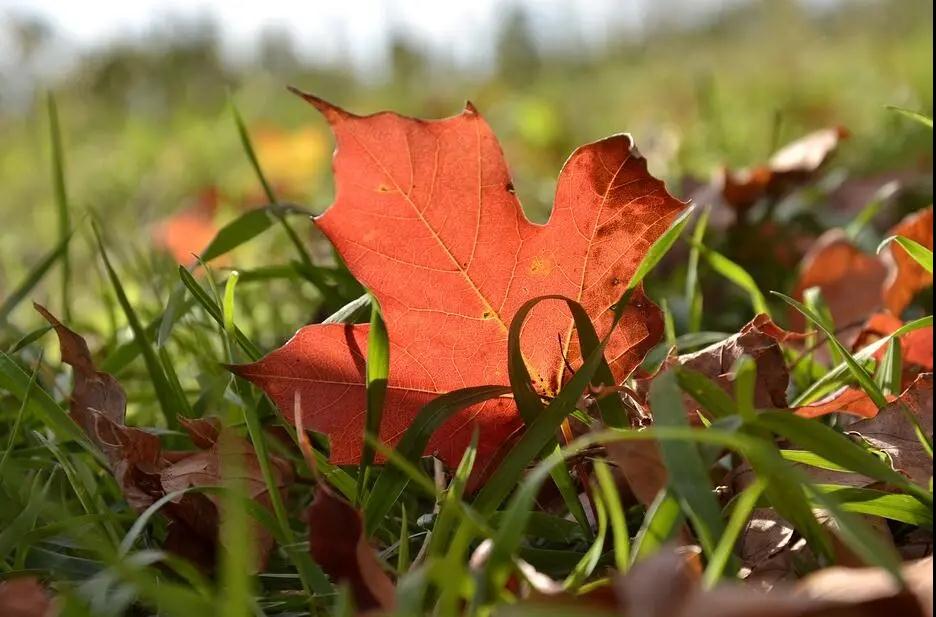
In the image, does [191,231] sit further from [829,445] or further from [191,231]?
[829,445]

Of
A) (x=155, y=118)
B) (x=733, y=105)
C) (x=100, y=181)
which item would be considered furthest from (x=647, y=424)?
(x=155, y=118)

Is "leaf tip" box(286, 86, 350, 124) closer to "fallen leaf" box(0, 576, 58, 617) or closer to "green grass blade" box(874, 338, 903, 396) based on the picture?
"fallen leaf" box(0, 576, 58, 617)

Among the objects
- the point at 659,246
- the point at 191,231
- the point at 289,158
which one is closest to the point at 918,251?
the point at 659,246

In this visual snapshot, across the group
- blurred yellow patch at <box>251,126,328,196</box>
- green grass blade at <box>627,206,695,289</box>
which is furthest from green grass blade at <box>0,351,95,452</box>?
blurred yellow patch at <box>251,126,328,196</box>

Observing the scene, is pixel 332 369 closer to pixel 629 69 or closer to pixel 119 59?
pixel 629 69

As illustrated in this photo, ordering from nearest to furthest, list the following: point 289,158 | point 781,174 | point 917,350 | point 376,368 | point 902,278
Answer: point 376,368 < point 917,350 < point 902,278 < point 781,174 < point 289,158

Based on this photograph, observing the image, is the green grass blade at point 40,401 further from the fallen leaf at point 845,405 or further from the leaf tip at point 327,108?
the fallen leaf at point 845,405

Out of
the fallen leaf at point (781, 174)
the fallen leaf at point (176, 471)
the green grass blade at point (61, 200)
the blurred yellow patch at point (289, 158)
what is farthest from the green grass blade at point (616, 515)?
the blurred yellow patch at point (289, 158)
